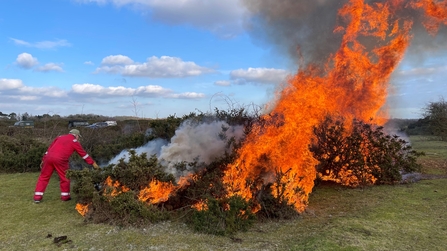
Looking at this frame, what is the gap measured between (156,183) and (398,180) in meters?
6.98

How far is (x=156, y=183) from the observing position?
253 inches

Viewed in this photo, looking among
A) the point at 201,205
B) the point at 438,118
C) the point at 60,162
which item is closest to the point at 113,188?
the point at 201,205

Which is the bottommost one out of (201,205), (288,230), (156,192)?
(288,230)

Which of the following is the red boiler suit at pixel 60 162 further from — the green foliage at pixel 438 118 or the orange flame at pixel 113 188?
the green foliage at pixel 438 118

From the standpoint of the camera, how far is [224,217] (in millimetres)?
5637

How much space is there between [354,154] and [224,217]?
5155mm

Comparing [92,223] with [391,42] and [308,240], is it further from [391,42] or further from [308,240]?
[391,42]

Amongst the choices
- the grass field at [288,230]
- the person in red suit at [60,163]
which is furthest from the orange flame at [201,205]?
the person in red suit at [60,163]

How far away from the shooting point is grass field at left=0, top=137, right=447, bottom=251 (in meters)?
5.02

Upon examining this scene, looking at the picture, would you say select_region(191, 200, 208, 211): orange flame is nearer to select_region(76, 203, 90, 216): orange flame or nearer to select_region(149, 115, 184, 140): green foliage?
select_region(76, 203, 90, 216): orange flame

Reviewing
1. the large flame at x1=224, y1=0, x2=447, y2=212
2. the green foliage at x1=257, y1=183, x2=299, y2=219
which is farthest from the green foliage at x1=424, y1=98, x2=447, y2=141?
the green foliage at x1=257, y1=183, x2=299, y2=219

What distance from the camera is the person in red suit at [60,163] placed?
774 cm

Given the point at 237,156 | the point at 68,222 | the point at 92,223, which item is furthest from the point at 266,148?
the point at 68,222

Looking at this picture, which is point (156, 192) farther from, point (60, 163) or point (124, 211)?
point (60, 163)
